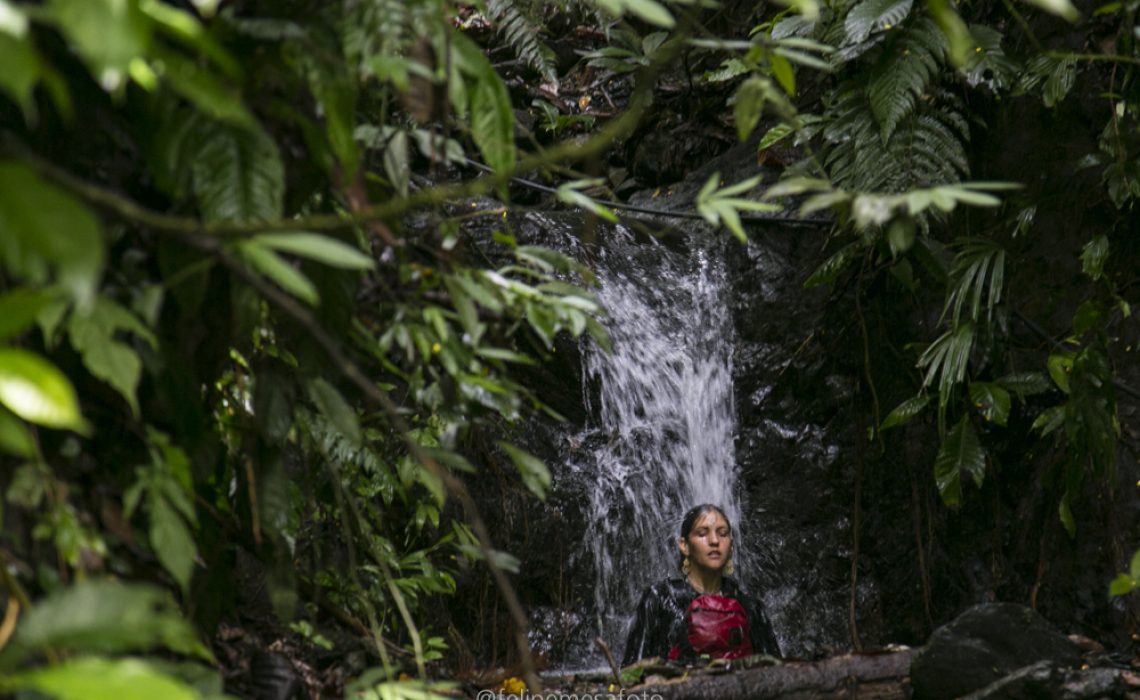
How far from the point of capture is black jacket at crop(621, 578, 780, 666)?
15.5 ft

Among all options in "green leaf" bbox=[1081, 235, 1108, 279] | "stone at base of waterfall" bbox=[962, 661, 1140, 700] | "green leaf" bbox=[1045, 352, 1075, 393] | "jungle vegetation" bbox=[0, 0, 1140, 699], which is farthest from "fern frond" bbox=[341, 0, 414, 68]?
"green leaf" bbox=[1081, 235, 1108, 279]

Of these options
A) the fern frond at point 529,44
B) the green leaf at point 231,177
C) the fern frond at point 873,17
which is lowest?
the green leaf at point 231,177

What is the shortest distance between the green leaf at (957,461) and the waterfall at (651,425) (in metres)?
1.75

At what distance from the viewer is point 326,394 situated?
5.27 ft

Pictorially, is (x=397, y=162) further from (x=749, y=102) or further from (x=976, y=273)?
(x=976, y=273)

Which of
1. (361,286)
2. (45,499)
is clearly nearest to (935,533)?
(361,286)

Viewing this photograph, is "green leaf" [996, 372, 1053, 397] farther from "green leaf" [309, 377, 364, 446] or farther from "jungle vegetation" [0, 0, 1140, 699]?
"green leaf" [309, 377, 364, 446]

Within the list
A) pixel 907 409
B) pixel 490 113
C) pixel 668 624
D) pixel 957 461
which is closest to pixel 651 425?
pixel 668 624

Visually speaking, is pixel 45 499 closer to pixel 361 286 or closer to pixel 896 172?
pixel 361 286

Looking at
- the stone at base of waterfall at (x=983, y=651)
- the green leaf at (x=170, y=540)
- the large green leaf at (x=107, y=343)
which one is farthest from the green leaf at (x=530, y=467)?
the stone at base of waterfall at (x=983, y=651)

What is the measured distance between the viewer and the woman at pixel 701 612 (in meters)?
4.68

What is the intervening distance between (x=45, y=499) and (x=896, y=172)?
386cm

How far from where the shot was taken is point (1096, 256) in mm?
4281

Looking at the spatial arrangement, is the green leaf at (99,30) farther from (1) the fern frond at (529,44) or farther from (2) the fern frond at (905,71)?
(1) the fern frond at (529,44)
